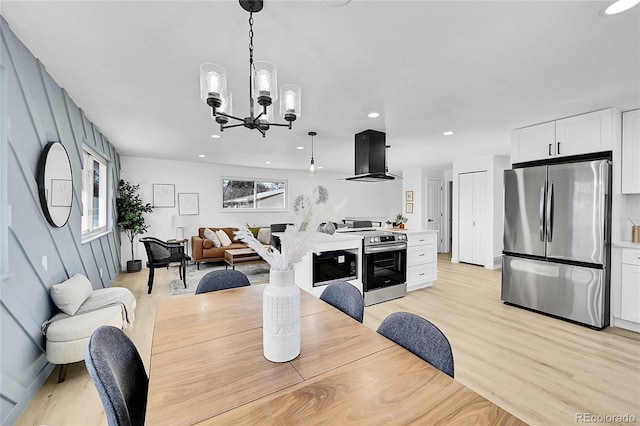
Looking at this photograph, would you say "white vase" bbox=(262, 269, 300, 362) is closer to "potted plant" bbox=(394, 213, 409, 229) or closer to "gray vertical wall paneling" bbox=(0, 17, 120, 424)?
"gray vertical wall paneling" bbox=(0, 17, 120, 424)

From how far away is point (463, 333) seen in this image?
281cm

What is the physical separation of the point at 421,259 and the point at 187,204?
5381 millimetres

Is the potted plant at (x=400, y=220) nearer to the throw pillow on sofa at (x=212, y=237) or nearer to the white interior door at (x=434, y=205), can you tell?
the white interior door at (x=434, y=205)

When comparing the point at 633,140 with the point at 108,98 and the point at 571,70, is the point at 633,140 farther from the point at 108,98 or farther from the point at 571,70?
the point at 108,98

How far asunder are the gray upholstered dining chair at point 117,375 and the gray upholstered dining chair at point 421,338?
104 cm

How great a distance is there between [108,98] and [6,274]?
76.5 inches

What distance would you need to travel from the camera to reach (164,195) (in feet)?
20.6

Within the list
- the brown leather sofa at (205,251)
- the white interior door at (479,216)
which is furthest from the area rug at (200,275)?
the white interior door at (479,216)

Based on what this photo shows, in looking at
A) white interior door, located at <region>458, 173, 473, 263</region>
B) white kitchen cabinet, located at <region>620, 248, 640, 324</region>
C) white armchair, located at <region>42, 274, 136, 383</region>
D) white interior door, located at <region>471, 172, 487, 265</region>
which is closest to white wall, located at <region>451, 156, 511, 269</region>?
white interior door, located at <region>471, 172, 487, 265</region>

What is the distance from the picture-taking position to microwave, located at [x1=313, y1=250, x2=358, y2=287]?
3309mm

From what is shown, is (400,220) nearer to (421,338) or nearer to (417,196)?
(417,196)

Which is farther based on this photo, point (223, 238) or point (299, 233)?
point (223, 238)

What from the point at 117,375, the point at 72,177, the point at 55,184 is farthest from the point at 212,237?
the point at 117,375

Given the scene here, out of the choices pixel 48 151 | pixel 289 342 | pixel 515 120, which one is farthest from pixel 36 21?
pixel 515 120
